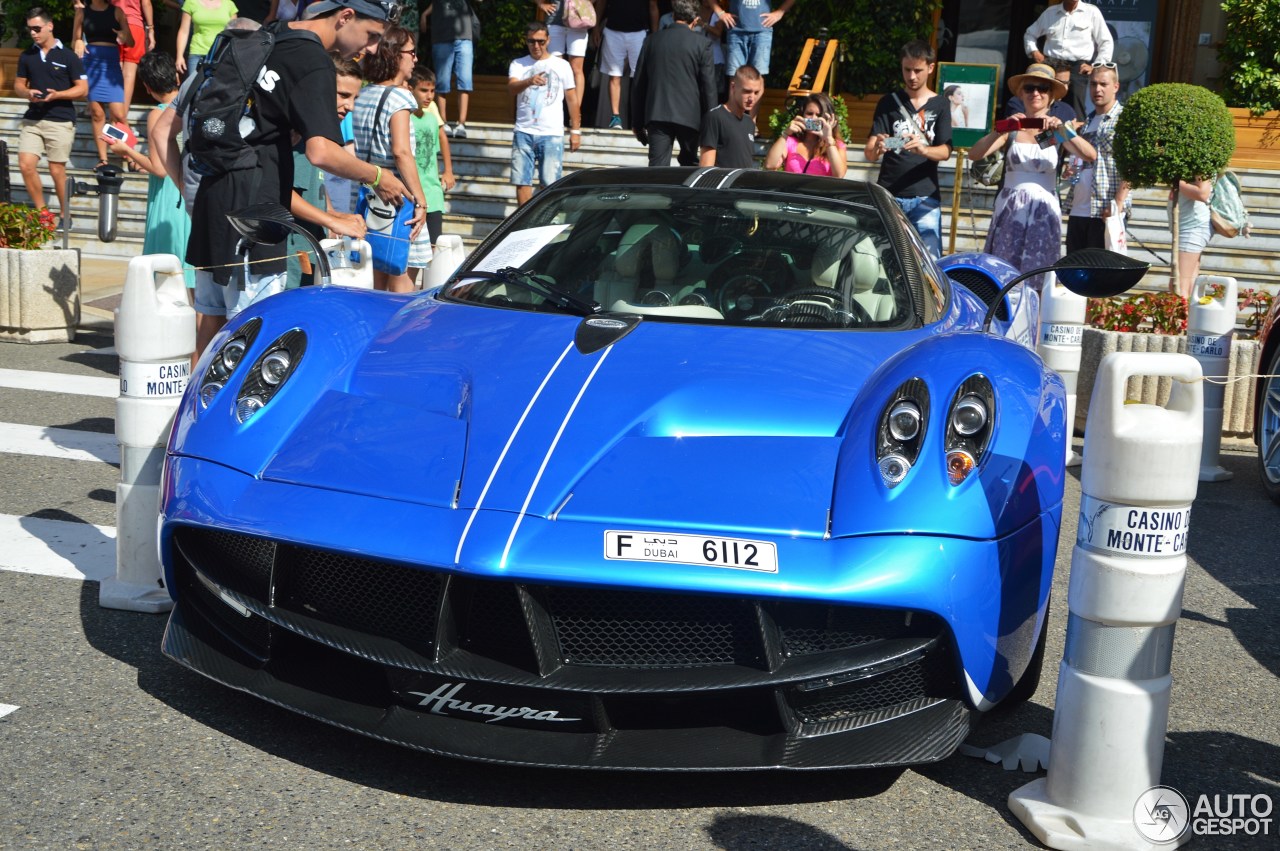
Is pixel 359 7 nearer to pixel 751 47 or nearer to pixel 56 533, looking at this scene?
pixel 56 533

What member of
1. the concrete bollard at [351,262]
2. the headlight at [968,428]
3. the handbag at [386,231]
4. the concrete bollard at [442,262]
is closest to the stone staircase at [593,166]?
the handbag at [386,231]

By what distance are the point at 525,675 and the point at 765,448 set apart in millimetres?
821

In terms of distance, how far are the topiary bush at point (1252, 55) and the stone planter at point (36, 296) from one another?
457 inches

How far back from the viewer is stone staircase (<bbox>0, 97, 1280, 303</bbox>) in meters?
12.2

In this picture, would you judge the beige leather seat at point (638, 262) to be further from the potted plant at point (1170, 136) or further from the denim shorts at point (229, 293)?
the potted plant at point (1170, 136)

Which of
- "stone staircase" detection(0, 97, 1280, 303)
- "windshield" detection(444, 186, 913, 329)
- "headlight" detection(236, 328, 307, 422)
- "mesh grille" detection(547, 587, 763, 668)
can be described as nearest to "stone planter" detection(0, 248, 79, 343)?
"stone staircase" detection(0, 97, 1280, 303)

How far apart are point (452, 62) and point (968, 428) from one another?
38.3ft

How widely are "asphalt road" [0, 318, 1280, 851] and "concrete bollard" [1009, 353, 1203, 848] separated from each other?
7.3 inches

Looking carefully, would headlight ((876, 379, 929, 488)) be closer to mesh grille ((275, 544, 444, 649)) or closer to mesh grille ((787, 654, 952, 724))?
mesh grille ((787, 654, 952, 724))

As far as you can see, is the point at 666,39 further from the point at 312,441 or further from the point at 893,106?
the point at 312,441

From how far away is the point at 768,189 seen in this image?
5.00 m

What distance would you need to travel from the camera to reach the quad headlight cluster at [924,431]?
3.46 meters

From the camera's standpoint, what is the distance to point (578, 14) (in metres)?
13.6

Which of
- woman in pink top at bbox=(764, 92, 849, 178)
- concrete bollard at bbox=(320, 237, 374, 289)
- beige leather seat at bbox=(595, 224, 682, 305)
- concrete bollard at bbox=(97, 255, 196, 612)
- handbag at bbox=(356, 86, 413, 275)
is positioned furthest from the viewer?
woman in pink top at bbox=(764, 92, 849, 178)
